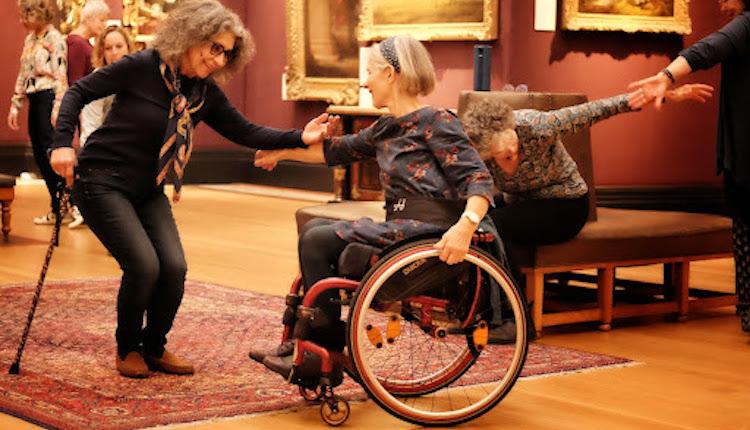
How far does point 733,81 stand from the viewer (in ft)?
17.7

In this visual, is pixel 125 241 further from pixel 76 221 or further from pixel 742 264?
pixel 76 221

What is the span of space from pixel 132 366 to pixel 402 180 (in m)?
1.09

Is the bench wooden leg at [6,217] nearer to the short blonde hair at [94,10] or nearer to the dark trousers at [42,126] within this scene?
the dark trousers at [42,126]

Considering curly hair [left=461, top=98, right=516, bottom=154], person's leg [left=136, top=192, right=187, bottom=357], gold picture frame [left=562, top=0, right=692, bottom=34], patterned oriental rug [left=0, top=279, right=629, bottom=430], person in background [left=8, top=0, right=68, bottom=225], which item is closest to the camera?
patterned oriental rug [left=0, top=279, right=629, bottom=430]

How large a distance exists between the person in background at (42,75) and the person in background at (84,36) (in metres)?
0.05

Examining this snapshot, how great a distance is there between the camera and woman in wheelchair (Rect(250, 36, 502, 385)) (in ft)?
12.6

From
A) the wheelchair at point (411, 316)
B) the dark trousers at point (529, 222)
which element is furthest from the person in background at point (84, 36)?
the wheelchair at point (411, 316)

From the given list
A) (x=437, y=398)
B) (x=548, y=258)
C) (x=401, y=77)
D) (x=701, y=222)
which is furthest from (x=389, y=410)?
(x=701, y=222)

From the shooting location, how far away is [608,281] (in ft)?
18.3

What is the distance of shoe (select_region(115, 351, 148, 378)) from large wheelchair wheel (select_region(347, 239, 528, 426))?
747 millimetres

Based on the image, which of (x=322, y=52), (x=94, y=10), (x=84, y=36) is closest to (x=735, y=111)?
(x=94, y=10)

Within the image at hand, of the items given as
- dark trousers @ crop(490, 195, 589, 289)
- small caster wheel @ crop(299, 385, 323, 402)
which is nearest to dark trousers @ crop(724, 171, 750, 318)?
dark trousers @ crop(490, 195, 589, 289)

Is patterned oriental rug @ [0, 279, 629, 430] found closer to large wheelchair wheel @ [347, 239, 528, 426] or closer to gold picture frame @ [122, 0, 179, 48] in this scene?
large wheelchair wheel @ [347, 239, 528, 426]

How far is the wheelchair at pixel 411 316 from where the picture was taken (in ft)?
12.0
